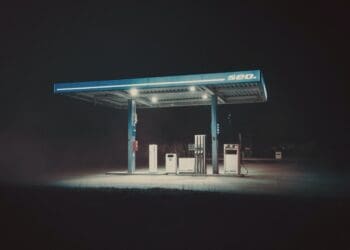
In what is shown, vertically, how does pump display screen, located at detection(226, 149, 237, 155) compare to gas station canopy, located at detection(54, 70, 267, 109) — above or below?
below

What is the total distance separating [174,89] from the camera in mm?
20016

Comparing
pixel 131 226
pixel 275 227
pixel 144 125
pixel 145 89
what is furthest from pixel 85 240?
pixel 144 125

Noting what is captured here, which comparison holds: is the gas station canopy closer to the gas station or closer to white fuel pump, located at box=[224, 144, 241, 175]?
the gas station

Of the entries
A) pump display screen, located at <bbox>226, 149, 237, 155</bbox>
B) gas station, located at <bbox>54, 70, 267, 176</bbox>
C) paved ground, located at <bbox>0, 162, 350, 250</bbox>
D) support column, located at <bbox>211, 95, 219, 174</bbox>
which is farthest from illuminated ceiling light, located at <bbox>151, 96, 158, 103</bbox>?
paved ground, located at <bbox>0, 162, 350, 250</bbox>

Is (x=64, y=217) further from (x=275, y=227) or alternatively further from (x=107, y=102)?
(x=107, y=102)

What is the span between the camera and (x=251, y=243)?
6.42 m

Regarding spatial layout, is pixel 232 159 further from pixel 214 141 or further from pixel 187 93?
pixel 187 93

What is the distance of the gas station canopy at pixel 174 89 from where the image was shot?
56.4ft

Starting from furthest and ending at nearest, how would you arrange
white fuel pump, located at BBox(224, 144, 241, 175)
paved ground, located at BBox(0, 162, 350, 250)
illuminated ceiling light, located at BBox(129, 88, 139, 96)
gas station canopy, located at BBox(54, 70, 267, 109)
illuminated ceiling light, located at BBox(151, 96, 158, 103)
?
illuminated ceiling light, located at BBox(151, 96, 158, 103) < white fuel pump, located at BBox(224, 144, 241, 175) < illuminated ceiling light, located at BBox(129, 88, 139, 96) < gas station canopy, located at BBox(54, 70, 267, 109) < paved ground, located at BBox(0, 162, 350, 250)

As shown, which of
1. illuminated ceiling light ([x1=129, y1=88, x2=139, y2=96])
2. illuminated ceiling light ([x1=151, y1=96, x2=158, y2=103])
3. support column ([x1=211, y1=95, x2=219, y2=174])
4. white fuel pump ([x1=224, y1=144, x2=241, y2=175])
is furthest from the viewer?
illuminated ceiling light ([x1=151, y1=96, x2=158, y2=103])

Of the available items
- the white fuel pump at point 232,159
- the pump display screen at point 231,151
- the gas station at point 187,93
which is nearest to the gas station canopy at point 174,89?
the gas station at point 187,93

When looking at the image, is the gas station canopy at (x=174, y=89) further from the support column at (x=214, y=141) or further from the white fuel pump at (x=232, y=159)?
the white fuel pump at (x=232, y=159)

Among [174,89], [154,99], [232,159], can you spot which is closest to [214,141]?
[232,159]

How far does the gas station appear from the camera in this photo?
57.5 feet
